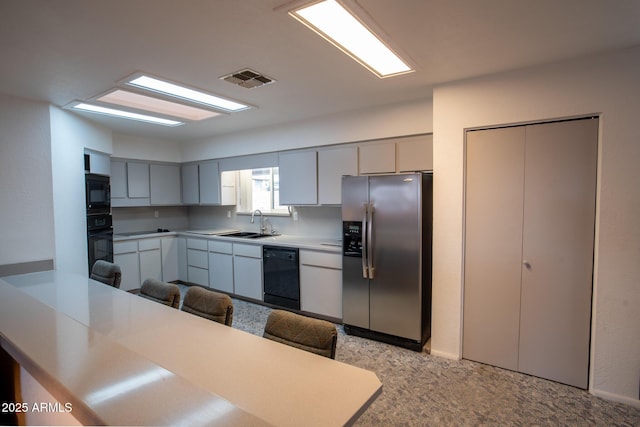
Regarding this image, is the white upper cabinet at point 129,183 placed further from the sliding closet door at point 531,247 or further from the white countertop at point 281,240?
the sliding closet door at point 531,247

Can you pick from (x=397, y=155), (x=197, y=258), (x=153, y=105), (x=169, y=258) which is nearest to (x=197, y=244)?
(x=197, y=258)

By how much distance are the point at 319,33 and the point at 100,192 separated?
377 centimetres

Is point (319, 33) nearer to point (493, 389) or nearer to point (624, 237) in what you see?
point (624, 237)

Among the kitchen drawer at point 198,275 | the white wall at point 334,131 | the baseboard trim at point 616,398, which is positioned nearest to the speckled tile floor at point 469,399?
the baseboard trim at point 616,398

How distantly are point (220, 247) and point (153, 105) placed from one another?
6.96ft

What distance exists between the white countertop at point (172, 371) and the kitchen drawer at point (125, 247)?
2.94m

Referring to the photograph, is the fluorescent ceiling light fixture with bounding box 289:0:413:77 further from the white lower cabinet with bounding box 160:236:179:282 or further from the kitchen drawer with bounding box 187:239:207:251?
the white lower cabinet with bounding box 160:236:179:282

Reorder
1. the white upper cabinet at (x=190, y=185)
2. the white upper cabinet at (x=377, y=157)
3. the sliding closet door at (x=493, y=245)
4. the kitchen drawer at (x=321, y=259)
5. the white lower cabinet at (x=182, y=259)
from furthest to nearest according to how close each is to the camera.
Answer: the white upper cabinet at (x=190, y=185) → the white lower cabinet at (x=182, y=259) → the kitchen drawer at (x=321, y=259) → the white upper cabinet at (x=377, y=157) → the sliding closet door at (x=493, y=245)

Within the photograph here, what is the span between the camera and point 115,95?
3.22 meters

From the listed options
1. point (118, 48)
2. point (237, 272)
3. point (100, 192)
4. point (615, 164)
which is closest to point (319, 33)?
point (118, 48)

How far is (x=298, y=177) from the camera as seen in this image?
4.23 m

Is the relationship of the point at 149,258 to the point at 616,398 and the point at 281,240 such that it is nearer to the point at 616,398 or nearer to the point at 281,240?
the point at 281,240

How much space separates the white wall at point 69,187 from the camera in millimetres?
3422

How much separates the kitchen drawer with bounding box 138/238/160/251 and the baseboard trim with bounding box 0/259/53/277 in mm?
1537
